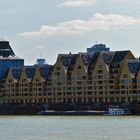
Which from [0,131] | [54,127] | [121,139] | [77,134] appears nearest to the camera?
[121,139]

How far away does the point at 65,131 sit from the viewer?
138 meters

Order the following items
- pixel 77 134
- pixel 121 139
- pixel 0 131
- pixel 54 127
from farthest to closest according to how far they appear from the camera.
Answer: pixel 54 127
pixel 0 131
pixel 77 134
pixel 121 139

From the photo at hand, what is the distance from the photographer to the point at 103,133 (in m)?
131

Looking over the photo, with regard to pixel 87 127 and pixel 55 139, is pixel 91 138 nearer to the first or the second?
pixel 55 139

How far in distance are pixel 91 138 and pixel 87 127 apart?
88.8ft

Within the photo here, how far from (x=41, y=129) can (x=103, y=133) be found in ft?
55.8

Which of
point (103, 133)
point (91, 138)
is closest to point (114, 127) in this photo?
point (103, 133)

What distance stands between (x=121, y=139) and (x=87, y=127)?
100 ft

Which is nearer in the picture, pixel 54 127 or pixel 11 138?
pixel 11 138

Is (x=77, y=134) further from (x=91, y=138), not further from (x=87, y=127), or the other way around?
(x=87, y=127)

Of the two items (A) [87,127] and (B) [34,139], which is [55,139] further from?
(A) [87,127]

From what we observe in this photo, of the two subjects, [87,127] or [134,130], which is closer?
[134,130]

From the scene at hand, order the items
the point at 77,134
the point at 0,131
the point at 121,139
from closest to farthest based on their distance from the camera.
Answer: the point at 121,139 < the point at 77,134 < the point at 0,131

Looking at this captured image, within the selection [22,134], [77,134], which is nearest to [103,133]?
[77,134]
